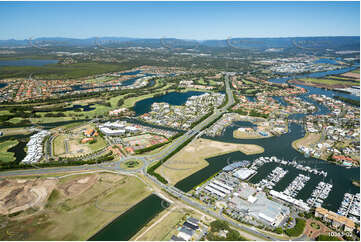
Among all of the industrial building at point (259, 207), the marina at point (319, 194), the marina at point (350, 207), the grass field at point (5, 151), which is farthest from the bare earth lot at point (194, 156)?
the grass field at point (5, 151)

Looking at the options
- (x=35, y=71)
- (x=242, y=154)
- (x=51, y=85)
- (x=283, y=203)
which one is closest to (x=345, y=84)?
(x=242, y=154)

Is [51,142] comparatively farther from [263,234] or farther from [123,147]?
[263,234]

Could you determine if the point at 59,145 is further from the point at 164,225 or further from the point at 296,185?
the point at 296,185

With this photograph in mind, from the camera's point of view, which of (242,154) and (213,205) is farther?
(242,154)

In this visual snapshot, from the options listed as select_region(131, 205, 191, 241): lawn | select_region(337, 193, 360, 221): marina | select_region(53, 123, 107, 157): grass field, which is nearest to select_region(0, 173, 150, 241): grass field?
select_region(131, 205, 191, 241): lawn

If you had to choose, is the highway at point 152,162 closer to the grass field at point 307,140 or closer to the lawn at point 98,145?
the lawn at point 98,145

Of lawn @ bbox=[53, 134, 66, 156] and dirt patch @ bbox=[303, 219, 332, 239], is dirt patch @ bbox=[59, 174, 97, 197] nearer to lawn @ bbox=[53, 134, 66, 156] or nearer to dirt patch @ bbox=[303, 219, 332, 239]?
lawn @ bbox=[53, 134, 66, 156]
